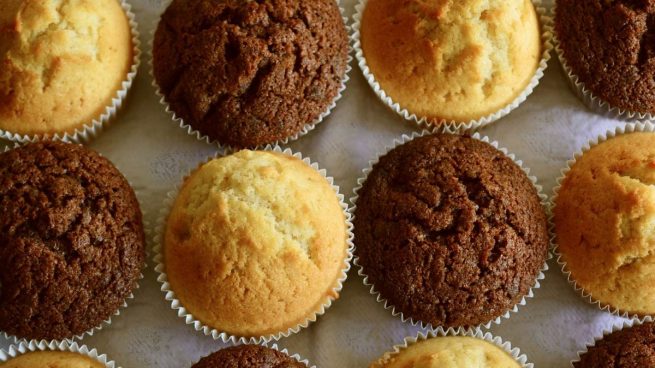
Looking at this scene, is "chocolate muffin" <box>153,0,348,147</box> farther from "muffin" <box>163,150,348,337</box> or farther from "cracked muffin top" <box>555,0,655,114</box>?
"cracked muffin top" <box>555,0,655,114</box>

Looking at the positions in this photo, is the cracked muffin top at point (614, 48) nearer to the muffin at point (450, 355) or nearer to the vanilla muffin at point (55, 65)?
the muffin at point (450, 355)

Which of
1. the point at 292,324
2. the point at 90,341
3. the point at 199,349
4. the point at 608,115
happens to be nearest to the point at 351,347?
the point at 292,324

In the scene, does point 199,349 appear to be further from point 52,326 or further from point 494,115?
point 494,115

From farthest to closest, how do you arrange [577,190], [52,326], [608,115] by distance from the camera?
1. [608,115]
2. [577,190]
3. [52,326]

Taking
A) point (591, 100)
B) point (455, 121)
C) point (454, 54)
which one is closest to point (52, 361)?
point (455, 121)

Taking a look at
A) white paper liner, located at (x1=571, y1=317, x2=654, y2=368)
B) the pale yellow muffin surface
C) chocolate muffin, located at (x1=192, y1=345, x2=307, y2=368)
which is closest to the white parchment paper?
white paper liner, located at (x1=571, y1=317, x2=654, y2=368)
